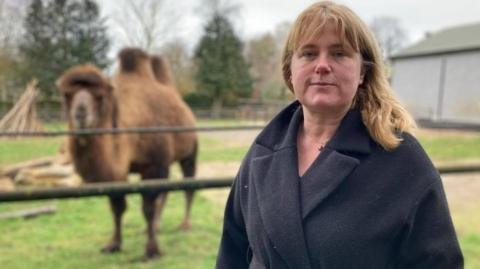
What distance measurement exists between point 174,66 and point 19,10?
1150cm

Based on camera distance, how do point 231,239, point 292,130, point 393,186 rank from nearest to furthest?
point 393,186 < point 292,130 < point 231,239

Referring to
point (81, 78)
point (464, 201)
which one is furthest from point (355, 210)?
point (464, 201)

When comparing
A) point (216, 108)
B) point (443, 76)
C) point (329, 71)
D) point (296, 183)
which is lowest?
point (216, 108)

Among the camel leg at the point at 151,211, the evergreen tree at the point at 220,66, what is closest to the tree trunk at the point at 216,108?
the evergreen tree at the point at 220,66

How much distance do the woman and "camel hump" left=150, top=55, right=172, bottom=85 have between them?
19.7 ft

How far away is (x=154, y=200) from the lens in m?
5.34

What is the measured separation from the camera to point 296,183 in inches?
58.8

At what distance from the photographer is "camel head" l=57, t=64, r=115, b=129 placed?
4.82 meters

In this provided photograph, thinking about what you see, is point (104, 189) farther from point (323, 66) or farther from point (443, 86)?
point (443, 86)

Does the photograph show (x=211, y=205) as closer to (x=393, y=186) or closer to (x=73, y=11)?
(x=393, y=186)

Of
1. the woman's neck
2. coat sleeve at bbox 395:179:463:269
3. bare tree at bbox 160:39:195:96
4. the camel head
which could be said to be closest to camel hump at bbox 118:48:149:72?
the camel head

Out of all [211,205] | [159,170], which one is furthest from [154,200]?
[211,205]

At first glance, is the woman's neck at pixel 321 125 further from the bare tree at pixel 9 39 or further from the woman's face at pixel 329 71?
the bare tree at pixel 9 39

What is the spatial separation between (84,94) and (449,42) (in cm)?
3076
